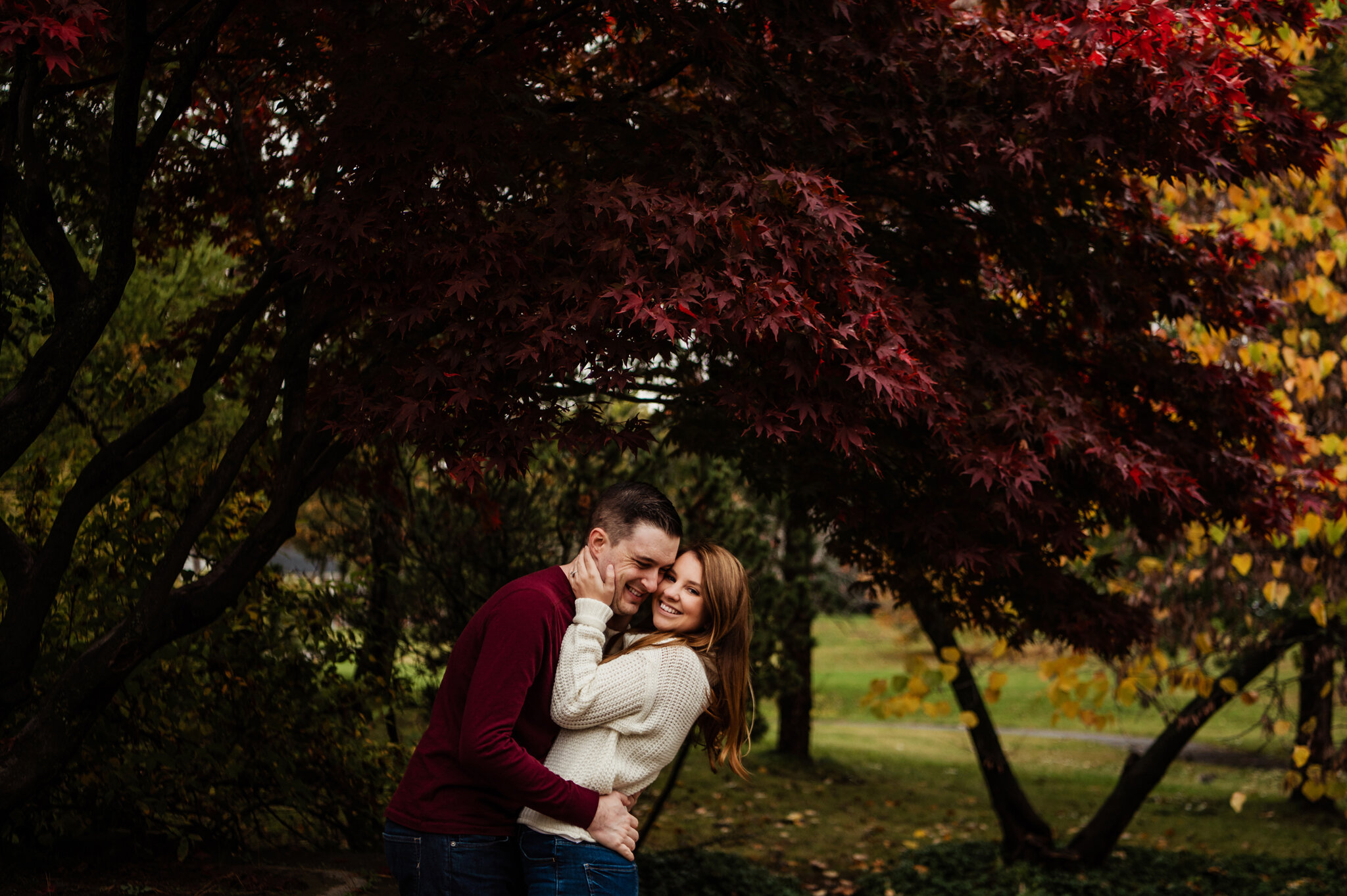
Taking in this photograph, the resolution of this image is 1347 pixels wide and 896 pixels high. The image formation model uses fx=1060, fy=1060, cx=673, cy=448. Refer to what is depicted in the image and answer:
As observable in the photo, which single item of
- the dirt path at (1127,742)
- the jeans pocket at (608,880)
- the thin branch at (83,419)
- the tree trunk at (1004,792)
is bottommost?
the dirt path at (1127,742)

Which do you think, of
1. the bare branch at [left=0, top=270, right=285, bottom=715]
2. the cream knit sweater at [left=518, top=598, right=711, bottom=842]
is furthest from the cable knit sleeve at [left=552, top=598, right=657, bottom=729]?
the bare branch at [left=0, top=270, right=285, bottom=715]

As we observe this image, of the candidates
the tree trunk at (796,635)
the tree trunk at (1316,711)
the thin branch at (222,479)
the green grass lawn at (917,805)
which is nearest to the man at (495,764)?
the thin branch at (222,479)

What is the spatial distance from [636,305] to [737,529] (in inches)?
194

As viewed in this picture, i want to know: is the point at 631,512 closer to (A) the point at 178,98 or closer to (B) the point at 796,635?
(A) the point at 178,98

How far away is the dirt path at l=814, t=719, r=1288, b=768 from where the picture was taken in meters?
17.6

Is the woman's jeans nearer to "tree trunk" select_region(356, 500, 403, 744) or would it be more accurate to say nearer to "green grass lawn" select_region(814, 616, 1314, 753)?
"tree trunk" select_region(356, 500, 403, 744)

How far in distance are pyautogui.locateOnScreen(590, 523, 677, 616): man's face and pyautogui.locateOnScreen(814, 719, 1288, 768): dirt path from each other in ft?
47.7

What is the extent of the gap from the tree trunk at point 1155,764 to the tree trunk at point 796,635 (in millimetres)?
2818

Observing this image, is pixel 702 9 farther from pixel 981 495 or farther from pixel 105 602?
pixel 105 602

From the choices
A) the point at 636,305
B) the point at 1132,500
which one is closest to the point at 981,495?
the point at 1132,500

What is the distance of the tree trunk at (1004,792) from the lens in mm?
9039

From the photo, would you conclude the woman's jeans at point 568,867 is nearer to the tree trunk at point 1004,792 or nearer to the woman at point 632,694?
the woman at point 632,694

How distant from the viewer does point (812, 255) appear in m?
3.88

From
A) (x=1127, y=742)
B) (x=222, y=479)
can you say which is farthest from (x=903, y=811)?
(x=1127, y=742)
